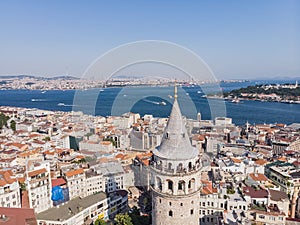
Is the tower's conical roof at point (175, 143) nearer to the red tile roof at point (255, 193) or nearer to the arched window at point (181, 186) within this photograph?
the arched window at point (181, 186)

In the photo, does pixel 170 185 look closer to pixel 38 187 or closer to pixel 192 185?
pixel 192 185

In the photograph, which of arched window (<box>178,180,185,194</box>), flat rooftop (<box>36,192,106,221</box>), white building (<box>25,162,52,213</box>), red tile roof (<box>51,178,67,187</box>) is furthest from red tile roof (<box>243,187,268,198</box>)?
white building (<box>25,162,52,213</box>)

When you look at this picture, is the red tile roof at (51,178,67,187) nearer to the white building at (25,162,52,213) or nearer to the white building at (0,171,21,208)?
the white building at (25,162,52,213)

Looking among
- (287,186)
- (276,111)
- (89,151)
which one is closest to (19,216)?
(287,186)

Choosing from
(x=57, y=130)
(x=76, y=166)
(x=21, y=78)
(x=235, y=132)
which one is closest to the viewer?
(x=76, y=166)

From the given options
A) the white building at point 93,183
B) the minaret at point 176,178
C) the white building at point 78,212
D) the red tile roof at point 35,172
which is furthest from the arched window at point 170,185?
the white building at point 93,183

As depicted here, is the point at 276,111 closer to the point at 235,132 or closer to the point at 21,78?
the point at 235,132

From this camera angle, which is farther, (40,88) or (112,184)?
(40,88)
